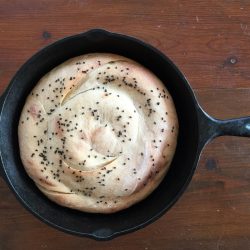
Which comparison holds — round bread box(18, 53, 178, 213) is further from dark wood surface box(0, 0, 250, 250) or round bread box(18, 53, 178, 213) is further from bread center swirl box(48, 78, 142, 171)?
dark wood surface box(0, 0, 250, 250)

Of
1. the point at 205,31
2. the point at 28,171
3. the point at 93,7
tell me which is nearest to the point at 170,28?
the point at 205,31

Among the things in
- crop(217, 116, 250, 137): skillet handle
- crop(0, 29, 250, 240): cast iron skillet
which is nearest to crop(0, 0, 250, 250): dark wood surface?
crop(0, 29, 250, 240): cast iron skillet

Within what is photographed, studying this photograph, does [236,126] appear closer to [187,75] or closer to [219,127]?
[219,127]

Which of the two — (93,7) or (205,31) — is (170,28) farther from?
(93,7)

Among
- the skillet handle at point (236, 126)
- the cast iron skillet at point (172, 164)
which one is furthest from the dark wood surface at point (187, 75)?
the skillet handle at point (236, 126)

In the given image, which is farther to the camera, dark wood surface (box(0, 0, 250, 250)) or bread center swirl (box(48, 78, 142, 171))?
dark wood surface (box(0, 0, 250, 250))

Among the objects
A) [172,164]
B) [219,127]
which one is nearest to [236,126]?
[219,127]

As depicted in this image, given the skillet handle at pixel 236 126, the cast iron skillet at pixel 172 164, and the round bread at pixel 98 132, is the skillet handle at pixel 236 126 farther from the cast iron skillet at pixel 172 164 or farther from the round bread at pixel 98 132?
the round bread at pixel 98 132
